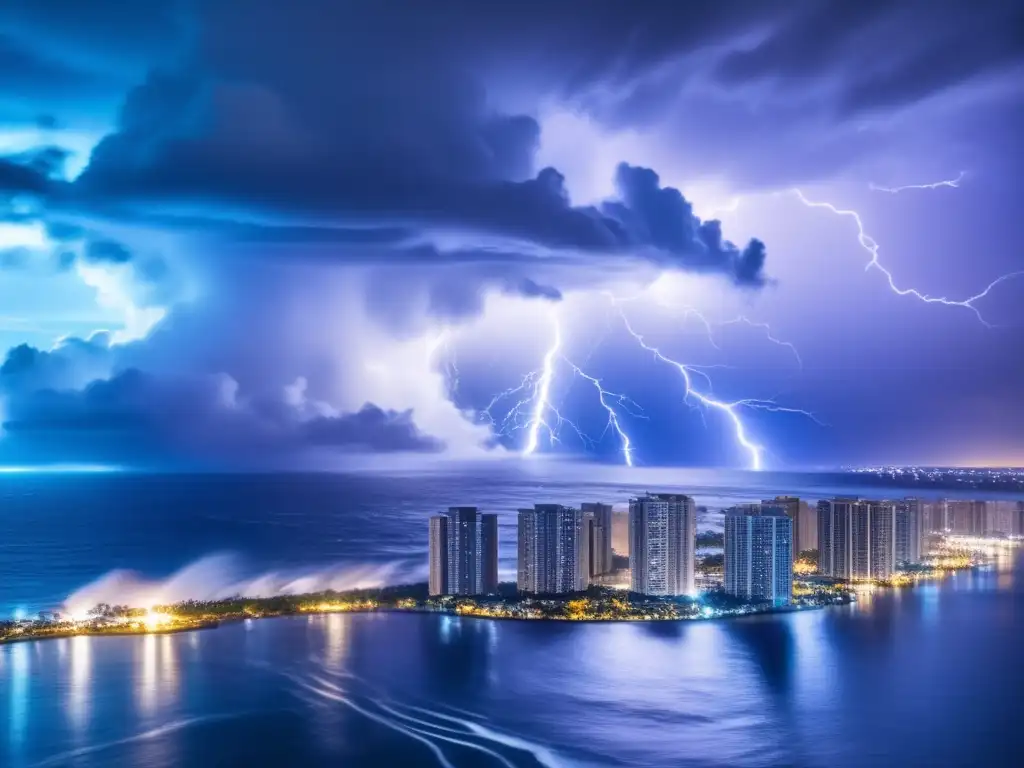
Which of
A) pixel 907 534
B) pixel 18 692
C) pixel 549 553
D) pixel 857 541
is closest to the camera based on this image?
pixel 18 692

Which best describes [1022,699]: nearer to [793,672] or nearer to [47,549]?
[793,672]

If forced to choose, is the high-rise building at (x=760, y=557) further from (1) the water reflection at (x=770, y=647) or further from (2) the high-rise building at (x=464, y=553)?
(2) the high-rise building at (x=464, y=553)

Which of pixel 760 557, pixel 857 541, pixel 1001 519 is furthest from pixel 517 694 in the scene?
pixel 1001 519

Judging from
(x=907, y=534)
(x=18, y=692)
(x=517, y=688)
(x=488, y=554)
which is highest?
(x=488, y=554)

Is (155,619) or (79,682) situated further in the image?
(155,619)

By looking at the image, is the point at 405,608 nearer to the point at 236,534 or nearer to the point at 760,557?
the point at 760,557

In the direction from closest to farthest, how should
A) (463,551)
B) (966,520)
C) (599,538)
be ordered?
(463,551)
(599,538)
(966,520)
